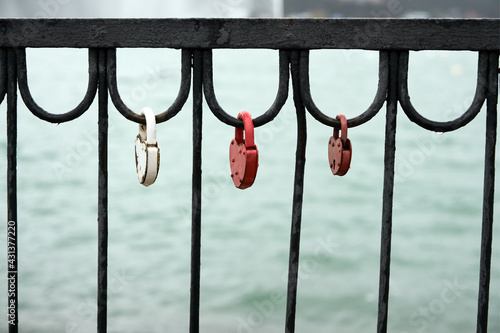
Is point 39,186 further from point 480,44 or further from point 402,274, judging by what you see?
point 480,44

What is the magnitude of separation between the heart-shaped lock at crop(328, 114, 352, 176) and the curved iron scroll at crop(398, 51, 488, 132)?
133 millimetres

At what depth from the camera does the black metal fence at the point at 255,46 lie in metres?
1.29

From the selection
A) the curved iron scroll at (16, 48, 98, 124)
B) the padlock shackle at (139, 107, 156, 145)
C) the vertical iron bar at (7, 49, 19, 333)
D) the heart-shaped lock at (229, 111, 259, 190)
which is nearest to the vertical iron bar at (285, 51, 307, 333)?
the heart-shaped lock at (229, 111, 259, 190)

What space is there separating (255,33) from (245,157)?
246mm

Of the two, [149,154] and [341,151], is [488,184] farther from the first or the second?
[149,154]

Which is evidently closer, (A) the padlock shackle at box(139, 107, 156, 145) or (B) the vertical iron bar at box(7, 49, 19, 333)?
(A) the padlock shackle at box(139, 107, 156, 145)

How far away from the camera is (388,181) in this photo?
1.42m

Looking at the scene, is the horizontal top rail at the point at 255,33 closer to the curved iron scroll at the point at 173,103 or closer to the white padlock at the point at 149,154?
the curved iron scroll at the point at 173,103

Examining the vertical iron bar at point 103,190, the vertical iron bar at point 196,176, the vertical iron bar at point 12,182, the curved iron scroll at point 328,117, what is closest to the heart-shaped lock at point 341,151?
the curved iron scroll at point 328,117

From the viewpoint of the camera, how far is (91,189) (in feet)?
34.1

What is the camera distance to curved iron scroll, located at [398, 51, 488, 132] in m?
1.35

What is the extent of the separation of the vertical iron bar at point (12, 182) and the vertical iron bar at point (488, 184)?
1.00 meters

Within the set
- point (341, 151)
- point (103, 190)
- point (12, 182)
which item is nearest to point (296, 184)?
point (341, 151)

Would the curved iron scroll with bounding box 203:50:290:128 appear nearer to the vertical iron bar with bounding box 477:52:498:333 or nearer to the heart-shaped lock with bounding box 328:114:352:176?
the heart-shaped lock with bounding box 328:114:352:176
